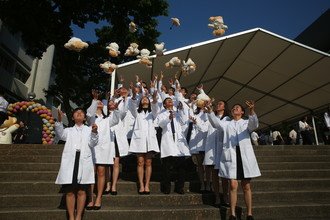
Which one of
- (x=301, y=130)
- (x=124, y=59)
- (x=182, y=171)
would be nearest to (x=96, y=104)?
(x=182, y=171)

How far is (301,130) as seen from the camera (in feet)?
40.1

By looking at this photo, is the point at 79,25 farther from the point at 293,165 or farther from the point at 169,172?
the point at 293,165

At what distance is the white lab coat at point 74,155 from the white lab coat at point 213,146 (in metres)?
2.10

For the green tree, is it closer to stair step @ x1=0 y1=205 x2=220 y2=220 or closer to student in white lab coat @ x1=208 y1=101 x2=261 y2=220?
stair step @ x1=0 y1=205 x2=220 y2=220

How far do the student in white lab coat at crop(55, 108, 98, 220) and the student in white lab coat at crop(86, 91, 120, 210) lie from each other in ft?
1.20

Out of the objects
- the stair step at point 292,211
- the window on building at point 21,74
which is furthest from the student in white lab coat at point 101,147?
the window on building at point 21,74

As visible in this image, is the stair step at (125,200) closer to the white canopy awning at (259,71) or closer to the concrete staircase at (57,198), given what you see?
the concrete staircase at (57,198)

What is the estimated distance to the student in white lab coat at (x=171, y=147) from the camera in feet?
17.5

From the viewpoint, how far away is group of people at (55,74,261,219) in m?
4.21

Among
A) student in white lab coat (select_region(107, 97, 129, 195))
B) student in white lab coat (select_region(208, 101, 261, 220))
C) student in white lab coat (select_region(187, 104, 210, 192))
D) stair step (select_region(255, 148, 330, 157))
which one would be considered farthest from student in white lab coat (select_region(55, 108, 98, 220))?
stair step (select_region(255, 148, 330, 157))

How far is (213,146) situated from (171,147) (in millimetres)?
786

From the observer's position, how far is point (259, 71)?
11.5 m

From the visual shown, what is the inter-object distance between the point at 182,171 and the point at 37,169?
10.2 feet

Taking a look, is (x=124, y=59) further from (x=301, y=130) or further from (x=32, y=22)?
(x=301, y=130)
